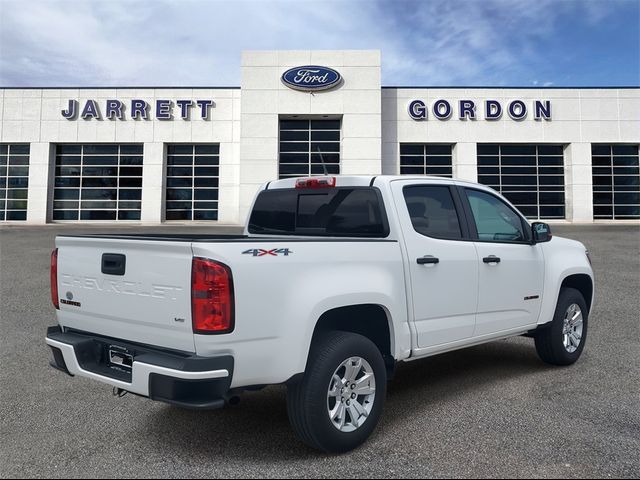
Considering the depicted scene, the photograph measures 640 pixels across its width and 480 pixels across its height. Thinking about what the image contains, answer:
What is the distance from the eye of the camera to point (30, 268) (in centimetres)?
1317

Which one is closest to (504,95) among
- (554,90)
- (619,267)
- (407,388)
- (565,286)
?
(554,90)

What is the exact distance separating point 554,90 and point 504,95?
9.05 ft

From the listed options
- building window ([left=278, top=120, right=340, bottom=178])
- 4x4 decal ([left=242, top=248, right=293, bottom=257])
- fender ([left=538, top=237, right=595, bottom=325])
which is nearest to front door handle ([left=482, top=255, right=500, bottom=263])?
fender ([left=538, top=237, right=595, bottom=325])

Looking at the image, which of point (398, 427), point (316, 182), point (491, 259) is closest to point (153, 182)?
point (316, 182)

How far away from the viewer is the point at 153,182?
25797 millimetres

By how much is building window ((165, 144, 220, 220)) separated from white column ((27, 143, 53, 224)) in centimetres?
648

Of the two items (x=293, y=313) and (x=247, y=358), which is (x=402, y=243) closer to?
(x=293, y=313)

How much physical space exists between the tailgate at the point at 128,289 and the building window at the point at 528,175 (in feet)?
82.6

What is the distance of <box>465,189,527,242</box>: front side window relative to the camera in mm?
4516

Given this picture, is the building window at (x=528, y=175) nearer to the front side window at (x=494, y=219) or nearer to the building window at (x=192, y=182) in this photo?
the building window at (x=192, y=182)

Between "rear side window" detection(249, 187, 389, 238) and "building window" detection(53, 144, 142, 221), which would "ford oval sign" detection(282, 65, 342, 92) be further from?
"rear side window" detection(249, 187, 389, 238)

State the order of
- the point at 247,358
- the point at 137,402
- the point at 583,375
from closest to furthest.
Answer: the point at 247,358
the point at 137,402
the point at 583,375

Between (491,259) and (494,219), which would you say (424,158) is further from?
(491,259)

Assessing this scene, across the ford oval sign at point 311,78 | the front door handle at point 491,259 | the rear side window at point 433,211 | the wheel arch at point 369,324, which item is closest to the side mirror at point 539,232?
the front door handle at point 491,259
